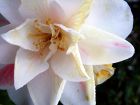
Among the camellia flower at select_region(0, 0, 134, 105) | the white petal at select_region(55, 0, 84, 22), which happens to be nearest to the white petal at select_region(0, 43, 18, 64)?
the camellia flower at select_region(0, 0, 134, 105)

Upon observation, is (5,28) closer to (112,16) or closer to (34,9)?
Result: (34,9)

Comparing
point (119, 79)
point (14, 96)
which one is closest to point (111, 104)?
point (119, 79)

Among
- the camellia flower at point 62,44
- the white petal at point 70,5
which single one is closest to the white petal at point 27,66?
the camellia flower at point 62,44

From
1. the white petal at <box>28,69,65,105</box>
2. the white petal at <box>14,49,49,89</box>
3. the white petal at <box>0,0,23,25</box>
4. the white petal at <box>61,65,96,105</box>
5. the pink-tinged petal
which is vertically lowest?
the white petal at <box>61,65,96,105</box>

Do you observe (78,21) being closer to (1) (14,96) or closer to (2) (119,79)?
(1) (14,96)

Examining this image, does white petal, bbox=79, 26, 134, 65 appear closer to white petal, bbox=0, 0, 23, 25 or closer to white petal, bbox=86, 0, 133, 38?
white petal, bbox=86, 0, 133, 38

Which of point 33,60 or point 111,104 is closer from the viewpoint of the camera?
point 33,60

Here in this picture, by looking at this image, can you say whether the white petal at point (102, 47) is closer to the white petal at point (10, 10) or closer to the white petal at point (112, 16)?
the white petal at point (112, 16)

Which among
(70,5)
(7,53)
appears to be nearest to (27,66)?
(7,53)
